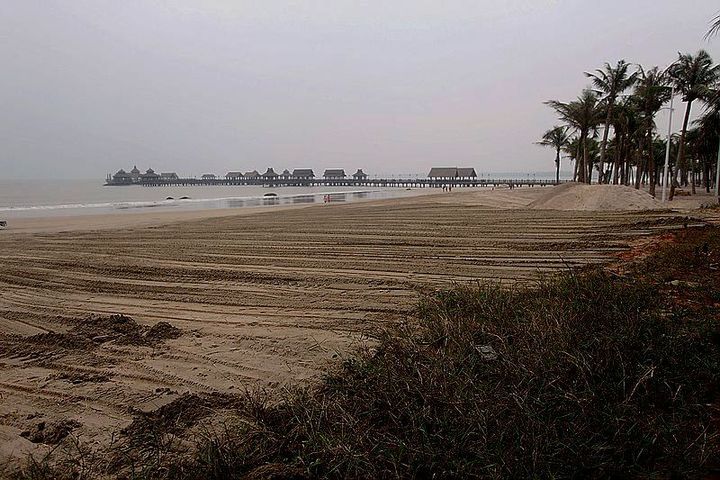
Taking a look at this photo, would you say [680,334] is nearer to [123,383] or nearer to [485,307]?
[485,307]

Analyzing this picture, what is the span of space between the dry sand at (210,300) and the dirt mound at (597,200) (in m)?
5.67

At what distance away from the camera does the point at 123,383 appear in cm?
399

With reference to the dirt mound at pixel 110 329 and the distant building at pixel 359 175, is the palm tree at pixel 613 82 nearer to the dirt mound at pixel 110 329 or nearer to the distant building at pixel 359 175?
the dirt mound at pixel 110 329

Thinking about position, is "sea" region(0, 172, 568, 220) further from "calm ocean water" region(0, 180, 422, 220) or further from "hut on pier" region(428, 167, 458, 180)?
"hut on pier" region(428, 167, 458, 180)

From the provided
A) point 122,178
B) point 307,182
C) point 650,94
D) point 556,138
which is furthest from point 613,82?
point 122,178

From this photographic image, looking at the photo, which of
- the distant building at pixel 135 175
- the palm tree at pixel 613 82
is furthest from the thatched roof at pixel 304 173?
the palm tree at pixel 613 82

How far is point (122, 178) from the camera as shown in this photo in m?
142

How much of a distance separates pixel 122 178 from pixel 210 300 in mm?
154935

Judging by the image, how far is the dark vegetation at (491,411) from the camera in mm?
2426

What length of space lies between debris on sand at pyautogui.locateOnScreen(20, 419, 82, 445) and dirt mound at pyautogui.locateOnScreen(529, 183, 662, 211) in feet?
62.9

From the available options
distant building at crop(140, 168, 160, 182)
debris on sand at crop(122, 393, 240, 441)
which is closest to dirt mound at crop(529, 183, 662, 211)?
debris on sand at crop(122, 393, 240, 441)

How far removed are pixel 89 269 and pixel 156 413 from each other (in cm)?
655

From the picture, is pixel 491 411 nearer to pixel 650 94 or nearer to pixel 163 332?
pixel 163 332

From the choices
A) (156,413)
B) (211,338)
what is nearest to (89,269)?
(211,338)
